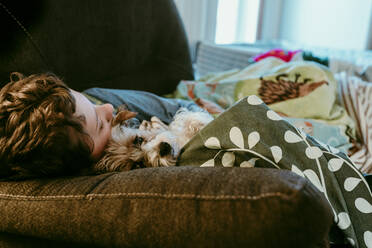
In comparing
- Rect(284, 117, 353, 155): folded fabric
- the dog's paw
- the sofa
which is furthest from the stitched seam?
Rect(284, 117, 353, 155): folded fabric

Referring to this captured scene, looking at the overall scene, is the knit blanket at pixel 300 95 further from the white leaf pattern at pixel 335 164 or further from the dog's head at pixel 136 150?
the dog's head at pixel 136 150

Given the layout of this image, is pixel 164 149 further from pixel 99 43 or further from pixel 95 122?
pixel 99 43

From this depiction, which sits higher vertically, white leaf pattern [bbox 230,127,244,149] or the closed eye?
white leaf pattern [bbox 230,127,244,149]

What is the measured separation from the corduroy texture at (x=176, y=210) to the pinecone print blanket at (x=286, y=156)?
0.13 metres

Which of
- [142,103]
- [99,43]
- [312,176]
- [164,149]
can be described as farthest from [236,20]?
[312,176]

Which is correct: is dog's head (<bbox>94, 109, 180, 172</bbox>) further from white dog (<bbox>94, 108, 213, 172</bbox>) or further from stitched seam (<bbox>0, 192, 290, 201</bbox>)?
stitched seam (<bbox>0, 192, 290, 201</bbox>)

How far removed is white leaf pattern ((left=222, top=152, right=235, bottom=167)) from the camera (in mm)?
720

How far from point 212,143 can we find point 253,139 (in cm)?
9

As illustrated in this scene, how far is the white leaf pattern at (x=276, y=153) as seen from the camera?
69 centimetres

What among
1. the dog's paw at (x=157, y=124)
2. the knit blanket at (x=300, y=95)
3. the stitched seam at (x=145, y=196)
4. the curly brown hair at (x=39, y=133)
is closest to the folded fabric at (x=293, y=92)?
the knit blanket at (x=300, y=95)

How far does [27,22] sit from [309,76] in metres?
1.16

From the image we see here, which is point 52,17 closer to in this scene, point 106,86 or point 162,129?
point 106,86

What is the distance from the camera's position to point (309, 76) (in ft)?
4.82

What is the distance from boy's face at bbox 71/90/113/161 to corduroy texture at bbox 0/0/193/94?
1.35 ft
